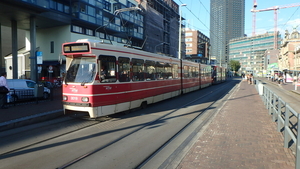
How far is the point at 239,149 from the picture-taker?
17.8ft

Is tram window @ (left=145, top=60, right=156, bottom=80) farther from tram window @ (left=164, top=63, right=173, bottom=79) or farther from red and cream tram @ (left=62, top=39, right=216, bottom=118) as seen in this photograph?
tram window @ (left=164, top=63, right=173, bottom=79)

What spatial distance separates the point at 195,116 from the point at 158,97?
3.92 m

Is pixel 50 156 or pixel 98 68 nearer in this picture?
pixel 50 156

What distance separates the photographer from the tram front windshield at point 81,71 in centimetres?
838

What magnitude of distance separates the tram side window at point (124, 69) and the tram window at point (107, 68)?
40cm

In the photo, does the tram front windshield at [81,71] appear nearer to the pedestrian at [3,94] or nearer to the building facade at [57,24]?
the pedestrian at [3,94]

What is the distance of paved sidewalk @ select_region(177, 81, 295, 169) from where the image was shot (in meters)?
4.59

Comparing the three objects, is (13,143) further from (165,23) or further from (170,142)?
→ (165,23)

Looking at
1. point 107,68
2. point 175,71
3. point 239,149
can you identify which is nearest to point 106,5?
point 175,71

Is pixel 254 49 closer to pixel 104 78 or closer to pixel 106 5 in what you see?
pixel 106 5

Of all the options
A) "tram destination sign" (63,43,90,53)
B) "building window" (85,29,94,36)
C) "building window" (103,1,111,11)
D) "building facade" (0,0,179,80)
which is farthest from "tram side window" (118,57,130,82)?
"building window" (103,1,111,11)

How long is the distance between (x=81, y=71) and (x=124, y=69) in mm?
1934

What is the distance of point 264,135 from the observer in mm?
6605

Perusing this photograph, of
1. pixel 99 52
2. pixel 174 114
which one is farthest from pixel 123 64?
pixel 174 114
